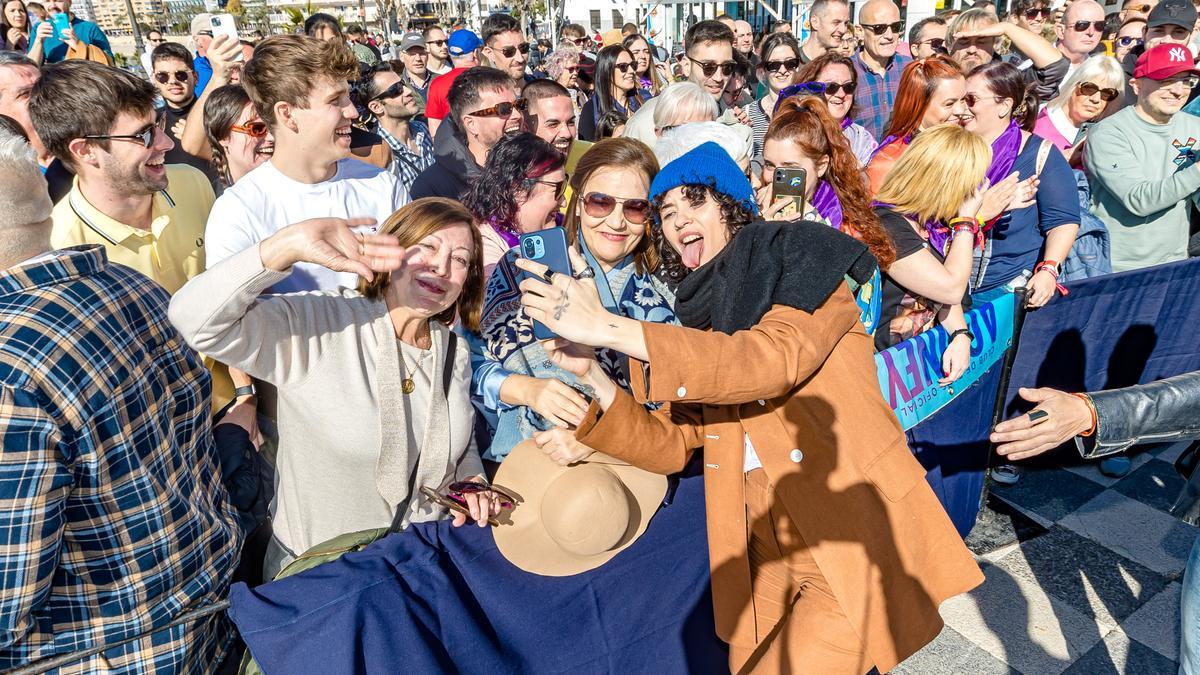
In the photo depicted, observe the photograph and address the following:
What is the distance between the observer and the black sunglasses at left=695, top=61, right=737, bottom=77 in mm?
6176

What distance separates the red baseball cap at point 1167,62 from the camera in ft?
13.7

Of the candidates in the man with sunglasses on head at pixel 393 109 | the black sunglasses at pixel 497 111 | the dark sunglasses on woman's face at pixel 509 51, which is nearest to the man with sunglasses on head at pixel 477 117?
the black sunglasses at pixel 497 111

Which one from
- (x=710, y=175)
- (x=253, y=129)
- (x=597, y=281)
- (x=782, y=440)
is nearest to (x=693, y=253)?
(x=710, y=175)

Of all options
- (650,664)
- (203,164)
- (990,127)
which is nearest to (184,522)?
(650,664)

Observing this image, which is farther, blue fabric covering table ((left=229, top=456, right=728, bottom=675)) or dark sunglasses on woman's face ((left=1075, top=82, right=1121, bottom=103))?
dark sunglasses on woman's face ((left=1075, top=82, right=1121, bottom=103))

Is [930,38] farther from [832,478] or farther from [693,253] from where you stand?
[832,478]

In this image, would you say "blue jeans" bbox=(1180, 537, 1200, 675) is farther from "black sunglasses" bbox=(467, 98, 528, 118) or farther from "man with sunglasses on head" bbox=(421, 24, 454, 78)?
"man with sunglasses on head" bbox=(421, 24, 454, 78)

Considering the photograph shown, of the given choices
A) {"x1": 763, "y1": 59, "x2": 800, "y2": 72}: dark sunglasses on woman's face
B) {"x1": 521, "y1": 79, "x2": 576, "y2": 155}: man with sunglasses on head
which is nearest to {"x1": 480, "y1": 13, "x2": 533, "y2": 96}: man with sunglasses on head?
{"x1": 763, "y1": 59, "x2": 800, "y2": 72}: dark sunglasses on woman's face

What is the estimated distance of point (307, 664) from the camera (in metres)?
→ 1.81

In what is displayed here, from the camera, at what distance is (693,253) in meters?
2.48

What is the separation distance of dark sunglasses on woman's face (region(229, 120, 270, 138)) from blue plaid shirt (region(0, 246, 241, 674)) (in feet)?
6.69

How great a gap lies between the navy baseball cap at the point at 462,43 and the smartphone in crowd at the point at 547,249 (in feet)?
19.4

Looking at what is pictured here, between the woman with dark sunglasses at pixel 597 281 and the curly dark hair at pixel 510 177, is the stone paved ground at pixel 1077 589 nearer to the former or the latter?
the woman with dark sunglasses at pixel 597 281

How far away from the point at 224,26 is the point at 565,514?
383 centimetres
